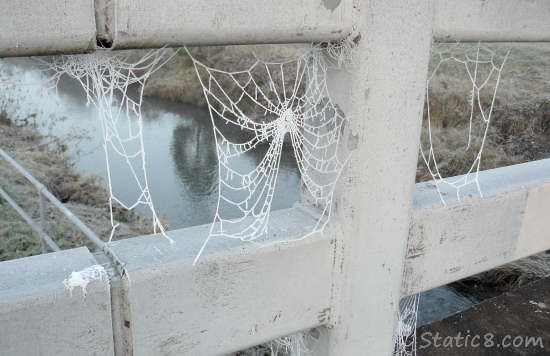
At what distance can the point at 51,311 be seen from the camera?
1705 millimetres

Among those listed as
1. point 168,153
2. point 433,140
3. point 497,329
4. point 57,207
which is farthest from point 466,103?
point 57,207

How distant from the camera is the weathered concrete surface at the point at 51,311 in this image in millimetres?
1651

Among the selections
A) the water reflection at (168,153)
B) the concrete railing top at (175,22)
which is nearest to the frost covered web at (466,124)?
the concrete railing top at (175,22)

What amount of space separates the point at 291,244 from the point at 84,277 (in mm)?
784

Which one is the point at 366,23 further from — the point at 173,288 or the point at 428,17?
the point at 173,288

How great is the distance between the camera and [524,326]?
14.4 ft

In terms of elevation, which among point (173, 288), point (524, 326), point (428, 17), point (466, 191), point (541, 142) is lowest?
point (524, 326)

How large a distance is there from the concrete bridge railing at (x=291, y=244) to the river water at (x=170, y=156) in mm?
3453

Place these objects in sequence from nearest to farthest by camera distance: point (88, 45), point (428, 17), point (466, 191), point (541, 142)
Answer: point (88, 45), point (428, 17), point (466, 191), point (541, 142)

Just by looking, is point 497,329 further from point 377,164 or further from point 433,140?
point 433,140

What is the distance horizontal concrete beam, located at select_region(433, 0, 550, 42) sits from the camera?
85.4 inches

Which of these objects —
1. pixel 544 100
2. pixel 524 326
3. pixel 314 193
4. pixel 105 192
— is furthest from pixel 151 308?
pixel 544 100

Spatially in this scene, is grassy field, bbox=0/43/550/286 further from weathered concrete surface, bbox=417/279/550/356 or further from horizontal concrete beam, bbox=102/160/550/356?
horizontal concrete beam, bbox=102/160/550/356

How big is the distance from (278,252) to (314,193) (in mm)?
373
